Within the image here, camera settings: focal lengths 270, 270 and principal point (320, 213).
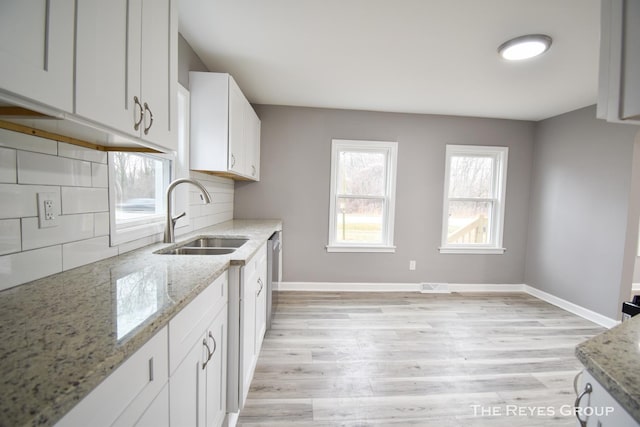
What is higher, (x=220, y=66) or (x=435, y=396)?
(x=220, y=66)

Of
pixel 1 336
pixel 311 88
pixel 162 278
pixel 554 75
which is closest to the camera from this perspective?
pixel 1 336

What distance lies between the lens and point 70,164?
112cm

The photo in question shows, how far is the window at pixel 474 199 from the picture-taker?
3.71m

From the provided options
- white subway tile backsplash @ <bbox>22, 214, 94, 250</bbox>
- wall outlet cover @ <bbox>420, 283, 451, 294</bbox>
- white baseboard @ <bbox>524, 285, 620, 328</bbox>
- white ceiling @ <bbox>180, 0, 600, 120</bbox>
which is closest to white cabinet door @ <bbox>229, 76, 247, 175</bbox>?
white ceiling @ <bbox>180, 0, 600, 120</bbox>

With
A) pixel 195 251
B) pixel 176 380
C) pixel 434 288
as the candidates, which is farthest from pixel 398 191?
pixel 176 380

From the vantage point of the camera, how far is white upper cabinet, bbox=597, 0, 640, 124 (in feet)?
1.88

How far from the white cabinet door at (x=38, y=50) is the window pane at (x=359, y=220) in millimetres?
3114

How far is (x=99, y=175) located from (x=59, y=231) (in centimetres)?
33

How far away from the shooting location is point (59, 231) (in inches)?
41.8

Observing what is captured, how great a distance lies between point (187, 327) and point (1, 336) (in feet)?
1.43

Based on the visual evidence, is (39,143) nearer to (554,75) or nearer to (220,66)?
(220,66)

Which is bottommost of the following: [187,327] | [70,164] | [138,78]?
[187,327]

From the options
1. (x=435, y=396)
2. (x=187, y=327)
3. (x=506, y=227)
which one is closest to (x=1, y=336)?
(x=187, y=327)

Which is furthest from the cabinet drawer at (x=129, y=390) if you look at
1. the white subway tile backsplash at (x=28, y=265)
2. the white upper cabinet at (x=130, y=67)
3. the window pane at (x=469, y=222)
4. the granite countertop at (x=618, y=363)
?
the window pane at (x=469, y=222)
